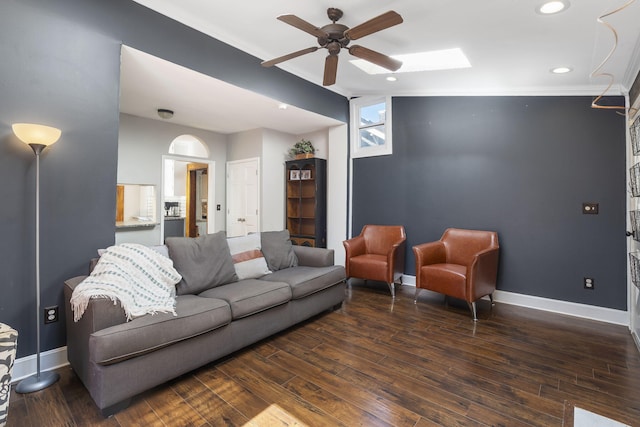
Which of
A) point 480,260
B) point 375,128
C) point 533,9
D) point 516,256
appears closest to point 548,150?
point 516,256

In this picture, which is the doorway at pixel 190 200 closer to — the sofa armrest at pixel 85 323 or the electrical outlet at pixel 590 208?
the sofa armrest at pixel 85 323

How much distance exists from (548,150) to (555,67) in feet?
2.94

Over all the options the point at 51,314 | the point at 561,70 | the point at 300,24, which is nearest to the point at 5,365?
the point at 51,314

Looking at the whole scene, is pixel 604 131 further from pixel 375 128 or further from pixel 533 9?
pixel 375 128

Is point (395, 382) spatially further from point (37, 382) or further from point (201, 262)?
point (37, 382)

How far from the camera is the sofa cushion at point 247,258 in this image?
2.96 m

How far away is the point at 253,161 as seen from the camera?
537cm

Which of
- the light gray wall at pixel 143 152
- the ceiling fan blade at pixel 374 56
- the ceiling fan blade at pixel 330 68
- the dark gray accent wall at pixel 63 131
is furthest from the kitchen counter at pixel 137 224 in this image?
the ceiling fan blade at pixel 374 56

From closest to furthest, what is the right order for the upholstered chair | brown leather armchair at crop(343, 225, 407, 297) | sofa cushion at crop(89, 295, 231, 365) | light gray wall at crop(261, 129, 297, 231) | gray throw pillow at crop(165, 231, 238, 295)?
the upholstered chair < sofa cushion at crop(89, 295, 231, 365) < gray throw pillow at crop(165, 231, 238, 295) < brown leather armchair at crop(343, 225, 407, 297) < light gray wall at crop(261, 129, 297, 231)

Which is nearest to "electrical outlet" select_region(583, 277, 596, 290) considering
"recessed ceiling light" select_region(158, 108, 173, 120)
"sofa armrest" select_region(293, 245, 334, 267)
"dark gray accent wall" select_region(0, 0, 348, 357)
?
"sofa armrest" select_region(293, 245, 334, 267)

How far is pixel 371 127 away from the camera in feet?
15.6

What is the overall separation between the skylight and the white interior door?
8.70ft

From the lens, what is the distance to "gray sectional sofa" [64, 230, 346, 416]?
170cm

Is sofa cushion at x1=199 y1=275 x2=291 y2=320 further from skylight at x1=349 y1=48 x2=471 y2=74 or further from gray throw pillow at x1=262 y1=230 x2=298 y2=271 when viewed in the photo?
skylight at x1=349 y1=48 x2=471 y2=74
